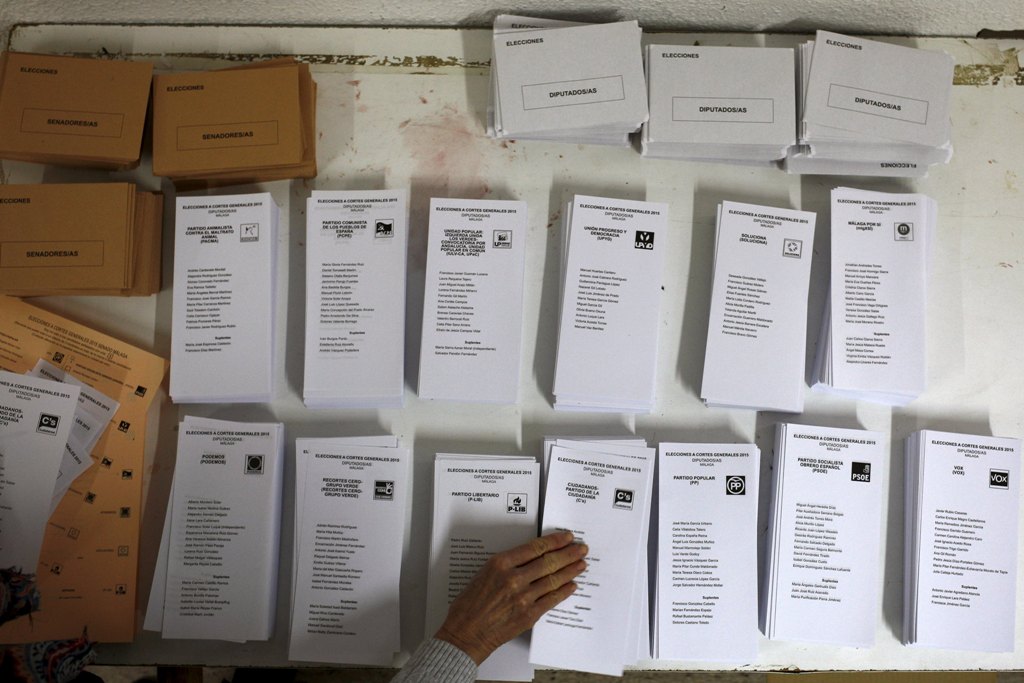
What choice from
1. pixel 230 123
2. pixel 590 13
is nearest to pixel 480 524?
pixel 230 123

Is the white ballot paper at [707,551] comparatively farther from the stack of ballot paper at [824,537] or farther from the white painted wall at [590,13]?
the white painted wall at [590,13]

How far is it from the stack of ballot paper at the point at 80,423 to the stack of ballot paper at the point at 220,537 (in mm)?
164

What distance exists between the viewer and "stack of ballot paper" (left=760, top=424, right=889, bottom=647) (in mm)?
1271

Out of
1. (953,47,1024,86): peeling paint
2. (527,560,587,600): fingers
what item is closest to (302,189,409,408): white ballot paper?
(527,560,587,600): fingers

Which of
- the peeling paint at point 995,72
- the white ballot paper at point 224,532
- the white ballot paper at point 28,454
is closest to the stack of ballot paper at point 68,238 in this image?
the white ballot paper at point 28,454

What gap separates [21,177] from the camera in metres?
1.38

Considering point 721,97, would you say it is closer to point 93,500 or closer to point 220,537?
point 220,537

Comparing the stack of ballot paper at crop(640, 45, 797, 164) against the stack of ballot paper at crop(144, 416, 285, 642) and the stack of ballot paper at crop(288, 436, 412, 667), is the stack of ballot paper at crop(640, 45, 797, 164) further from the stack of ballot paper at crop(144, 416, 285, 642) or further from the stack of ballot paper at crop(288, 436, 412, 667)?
the stack of ballot paper at crop(144, 416, 285, 642)

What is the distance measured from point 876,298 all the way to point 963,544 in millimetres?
482

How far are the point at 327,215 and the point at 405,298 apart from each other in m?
0.21

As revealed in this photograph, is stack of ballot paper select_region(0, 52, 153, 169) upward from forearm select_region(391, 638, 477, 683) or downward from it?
upward

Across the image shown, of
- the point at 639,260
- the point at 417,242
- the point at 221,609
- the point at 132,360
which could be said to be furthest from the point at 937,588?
the point at 132,360

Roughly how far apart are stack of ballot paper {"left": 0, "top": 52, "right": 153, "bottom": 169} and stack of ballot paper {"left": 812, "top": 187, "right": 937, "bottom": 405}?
134 cm

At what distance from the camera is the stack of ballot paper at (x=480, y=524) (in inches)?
49.9
